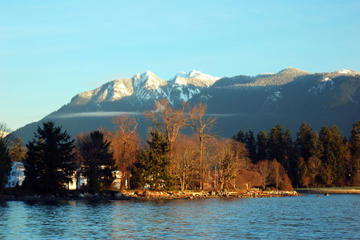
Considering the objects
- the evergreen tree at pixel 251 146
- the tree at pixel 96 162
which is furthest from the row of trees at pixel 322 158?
the tree at pixel 96 162

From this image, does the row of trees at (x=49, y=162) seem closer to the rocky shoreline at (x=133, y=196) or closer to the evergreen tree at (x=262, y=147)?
the rocky shoreline at (x=133, y=196)

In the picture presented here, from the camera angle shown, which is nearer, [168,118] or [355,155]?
[168,118]

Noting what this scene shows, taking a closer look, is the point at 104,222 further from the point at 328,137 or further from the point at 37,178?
the point at 328,137

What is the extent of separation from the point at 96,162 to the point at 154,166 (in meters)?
10.2

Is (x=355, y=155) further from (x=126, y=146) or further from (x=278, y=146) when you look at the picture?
(x=126, y=146)

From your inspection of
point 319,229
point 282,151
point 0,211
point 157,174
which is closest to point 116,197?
point 157,174

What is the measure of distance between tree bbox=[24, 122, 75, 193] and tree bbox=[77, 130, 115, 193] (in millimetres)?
7941

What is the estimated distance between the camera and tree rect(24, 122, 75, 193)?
73438mm

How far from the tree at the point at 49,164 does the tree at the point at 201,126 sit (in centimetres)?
2462

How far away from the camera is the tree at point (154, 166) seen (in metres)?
A: 86.7

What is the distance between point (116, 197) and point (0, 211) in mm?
31915

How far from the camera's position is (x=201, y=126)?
93.8 meters

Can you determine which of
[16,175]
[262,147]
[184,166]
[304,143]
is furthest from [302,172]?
[16,175]

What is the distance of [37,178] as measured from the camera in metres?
75.2
